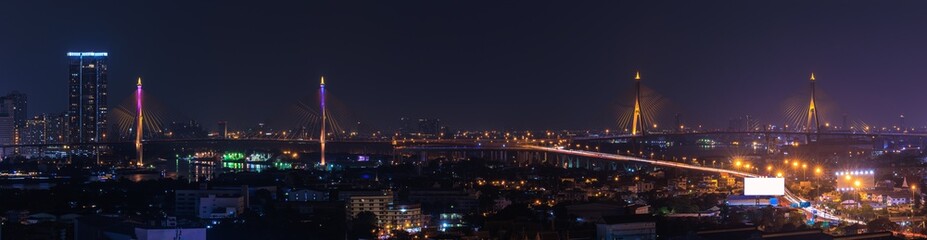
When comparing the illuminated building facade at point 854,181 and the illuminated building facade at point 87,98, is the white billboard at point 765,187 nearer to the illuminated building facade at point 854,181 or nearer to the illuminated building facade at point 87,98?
the illuminated building facade at point 854,181

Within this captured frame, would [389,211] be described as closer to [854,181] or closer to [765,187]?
[765,187]

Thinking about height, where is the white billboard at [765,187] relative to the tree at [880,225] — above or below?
above

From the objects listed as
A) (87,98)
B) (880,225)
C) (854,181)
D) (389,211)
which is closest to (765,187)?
(854,181)

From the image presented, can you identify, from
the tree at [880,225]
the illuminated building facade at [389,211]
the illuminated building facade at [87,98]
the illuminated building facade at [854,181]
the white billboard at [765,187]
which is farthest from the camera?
the illuminated building facade at [87,98]

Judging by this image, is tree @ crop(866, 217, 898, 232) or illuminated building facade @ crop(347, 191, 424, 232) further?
illuminated building facade @ crop(347, 191, 424, 232)

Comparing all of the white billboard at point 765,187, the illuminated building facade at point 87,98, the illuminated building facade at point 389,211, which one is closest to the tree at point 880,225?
the white billboard at point 765,187

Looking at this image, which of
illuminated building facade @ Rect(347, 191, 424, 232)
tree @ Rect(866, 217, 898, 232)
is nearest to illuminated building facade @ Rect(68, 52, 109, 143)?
illuminated building facade @ Rect(347, 191, 424, 232)

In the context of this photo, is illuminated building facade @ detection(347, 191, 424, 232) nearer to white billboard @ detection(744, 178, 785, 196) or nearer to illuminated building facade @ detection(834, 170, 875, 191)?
white billboard @ detection(744, 178, 785, 196)
